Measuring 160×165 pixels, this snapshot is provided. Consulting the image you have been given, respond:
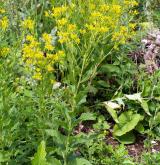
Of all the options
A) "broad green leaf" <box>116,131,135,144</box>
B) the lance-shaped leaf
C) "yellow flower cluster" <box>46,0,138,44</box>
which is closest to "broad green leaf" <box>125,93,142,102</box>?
the lance-shaped leaf

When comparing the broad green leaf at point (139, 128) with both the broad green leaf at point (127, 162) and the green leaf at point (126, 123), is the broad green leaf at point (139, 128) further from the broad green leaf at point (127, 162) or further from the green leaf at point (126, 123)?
the broad green leaf at point (127, 162)

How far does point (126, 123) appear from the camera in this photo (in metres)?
3.76

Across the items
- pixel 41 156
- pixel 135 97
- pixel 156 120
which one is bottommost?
pixel 156 120

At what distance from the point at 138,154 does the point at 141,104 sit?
42 centimetres

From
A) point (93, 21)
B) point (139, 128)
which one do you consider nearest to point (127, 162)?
point (139, 128)

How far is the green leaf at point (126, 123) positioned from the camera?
3.69m

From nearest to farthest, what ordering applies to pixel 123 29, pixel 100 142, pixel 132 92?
pixel 123 29 → pixel 100 142 → pixel 132 92

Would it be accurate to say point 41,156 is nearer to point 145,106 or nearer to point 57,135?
point 57,135

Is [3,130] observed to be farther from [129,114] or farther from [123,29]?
[129,114]

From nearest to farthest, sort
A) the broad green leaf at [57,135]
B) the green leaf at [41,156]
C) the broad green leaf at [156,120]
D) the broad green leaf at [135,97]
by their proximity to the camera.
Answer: the green leaf at [41,156] < the broad green leaf at [57,135] < the broad green leaf at [156,120] < the broad green leaf at [135,97]

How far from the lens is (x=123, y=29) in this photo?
3.18 metres

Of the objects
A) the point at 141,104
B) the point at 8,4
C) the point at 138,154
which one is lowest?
the point at 138,154

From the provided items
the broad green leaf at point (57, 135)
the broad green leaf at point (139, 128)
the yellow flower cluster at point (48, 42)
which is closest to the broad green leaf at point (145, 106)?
the broad green leaf at point (139, 128)

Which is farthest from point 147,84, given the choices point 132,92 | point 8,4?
point 8,4
